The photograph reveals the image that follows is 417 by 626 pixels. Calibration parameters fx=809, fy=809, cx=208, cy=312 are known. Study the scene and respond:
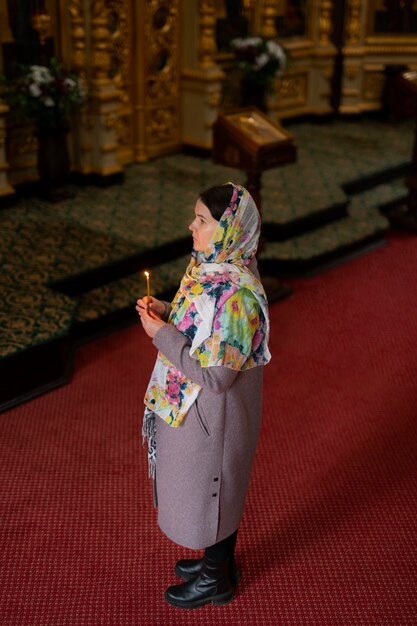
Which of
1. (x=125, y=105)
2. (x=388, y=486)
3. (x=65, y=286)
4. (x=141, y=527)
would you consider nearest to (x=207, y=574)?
(x=141, y=527)

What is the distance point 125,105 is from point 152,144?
1.85 feet

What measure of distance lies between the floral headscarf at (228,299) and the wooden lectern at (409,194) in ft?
17.7

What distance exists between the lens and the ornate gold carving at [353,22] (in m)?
10.2

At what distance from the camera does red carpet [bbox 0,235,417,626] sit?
3.26 meters

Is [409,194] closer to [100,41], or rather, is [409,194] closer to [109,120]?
[109,120]

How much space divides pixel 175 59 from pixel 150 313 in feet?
21.1

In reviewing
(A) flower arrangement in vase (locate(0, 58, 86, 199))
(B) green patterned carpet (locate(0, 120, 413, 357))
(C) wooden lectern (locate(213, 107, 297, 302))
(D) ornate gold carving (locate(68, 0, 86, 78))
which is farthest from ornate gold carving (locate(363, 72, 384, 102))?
(C) wooden lectern (locate(213, 107, 297, 302))

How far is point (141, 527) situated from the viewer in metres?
3.70

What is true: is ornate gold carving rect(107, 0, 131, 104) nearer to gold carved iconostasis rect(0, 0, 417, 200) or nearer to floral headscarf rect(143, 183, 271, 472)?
gold carved iconostasis rect(0, 0, 417, 200)

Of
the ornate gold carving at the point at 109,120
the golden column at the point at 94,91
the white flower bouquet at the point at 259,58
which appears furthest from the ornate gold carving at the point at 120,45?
the white flower bouquet at the point at 259,58

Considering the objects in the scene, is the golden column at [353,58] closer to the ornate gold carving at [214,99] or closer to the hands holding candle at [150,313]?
the ornate gold carving at [214,99]

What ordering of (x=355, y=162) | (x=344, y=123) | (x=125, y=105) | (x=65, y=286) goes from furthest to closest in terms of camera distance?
(x=344, y=123) < (x=355, y=162) < (x=125, y=105) < (x=65, y=286)

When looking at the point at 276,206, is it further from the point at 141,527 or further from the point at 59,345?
the point at 141,527

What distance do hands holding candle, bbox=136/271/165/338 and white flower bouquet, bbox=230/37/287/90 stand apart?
641 cm
